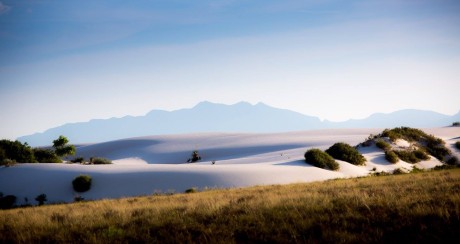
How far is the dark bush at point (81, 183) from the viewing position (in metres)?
27.2

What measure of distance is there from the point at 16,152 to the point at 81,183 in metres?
14.8

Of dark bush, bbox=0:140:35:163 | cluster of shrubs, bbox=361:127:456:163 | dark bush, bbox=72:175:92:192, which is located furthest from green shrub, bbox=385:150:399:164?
dark bush, bbox=0:140:35:163

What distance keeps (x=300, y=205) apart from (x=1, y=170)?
3114cm

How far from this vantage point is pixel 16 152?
3709 centimetres

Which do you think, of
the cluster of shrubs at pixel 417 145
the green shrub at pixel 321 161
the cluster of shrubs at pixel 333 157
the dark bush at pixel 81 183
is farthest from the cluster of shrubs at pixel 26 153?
the cluster of shrubs at pixel 417 145

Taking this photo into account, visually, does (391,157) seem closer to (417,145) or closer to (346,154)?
(346,154)

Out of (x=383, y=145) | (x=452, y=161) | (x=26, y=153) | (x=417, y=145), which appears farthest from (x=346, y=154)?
(x=26, y=153)

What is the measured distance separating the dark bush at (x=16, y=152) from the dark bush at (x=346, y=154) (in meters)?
32.5

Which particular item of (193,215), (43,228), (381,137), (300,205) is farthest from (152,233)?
(381,137)

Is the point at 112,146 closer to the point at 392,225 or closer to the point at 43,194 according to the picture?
the point at 43,194

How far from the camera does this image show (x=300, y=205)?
9.45m

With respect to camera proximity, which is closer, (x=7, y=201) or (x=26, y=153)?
(x=7, y=201)

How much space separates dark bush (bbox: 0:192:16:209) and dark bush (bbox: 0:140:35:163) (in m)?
11.5

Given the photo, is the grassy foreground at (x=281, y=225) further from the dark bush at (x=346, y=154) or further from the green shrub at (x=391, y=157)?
the green shrub at (x=391, y=157)
